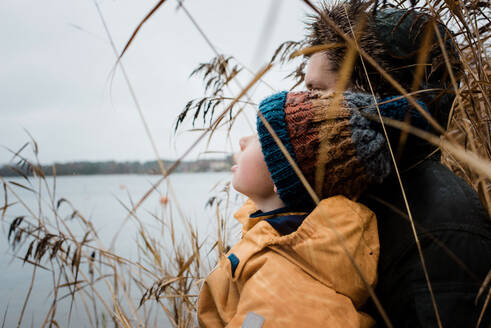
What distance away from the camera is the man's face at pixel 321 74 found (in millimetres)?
1237

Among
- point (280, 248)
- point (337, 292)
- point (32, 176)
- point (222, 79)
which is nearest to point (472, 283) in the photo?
point (337, 292)

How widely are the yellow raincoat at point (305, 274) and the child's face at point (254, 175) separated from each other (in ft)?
0.60

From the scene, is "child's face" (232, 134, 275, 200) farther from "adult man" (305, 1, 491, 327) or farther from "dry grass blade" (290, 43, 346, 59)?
"dry grass blade" (290, 43, 346, 59)

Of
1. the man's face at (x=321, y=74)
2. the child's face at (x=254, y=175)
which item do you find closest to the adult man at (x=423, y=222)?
the man's face at (x=321, y=74)

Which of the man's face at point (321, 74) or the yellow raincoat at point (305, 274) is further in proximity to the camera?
the man's face at point (321, 74)

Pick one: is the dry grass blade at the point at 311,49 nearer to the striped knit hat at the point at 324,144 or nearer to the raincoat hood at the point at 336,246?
the striped knit hat at the point at 324,144

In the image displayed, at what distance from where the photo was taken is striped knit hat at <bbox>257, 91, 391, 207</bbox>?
3.01 ft

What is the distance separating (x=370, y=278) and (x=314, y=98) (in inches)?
23.4

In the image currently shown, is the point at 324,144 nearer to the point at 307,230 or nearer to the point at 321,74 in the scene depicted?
the point at 307,230

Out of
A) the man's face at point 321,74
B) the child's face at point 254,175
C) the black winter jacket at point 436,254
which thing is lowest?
the black winter jacket at point 436,254

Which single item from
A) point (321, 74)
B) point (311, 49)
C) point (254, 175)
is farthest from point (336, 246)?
point (321, 74)

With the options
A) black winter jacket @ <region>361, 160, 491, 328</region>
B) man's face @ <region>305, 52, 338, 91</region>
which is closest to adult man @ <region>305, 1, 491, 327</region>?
black winter jacket @ <region>361, 160, 491, 328</region>

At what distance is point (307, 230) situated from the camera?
34.5 inches

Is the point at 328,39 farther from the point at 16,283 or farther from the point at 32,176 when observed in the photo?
the point at 16,283
